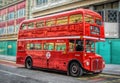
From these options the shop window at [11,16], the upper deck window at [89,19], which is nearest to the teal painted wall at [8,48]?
the shop window at [11,16]

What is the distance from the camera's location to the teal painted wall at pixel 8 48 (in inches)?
1748

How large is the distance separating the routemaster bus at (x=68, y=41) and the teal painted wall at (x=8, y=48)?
2442 cm

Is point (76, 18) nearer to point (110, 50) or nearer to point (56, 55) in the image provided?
point (56, 55)

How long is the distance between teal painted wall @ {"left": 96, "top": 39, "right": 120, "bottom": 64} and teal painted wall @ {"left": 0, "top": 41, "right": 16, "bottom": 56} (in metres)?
21.1

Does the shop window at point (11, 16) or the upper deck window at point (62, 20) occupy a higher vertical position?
the shop window at point (11, 16)

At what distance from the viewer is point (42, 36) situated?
755 inches

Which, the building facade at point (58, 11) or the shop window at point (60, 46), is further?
the building facade at point (58, 11)

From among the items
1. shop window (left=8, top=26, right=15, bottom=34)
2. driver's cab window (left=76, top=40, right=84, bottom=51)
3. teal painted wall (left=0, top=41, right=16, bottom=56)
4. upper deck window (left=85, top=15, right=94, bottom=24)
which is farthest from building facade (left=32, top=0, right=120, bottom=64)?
shop window (left=8, top=26, right=15, bottom=34)

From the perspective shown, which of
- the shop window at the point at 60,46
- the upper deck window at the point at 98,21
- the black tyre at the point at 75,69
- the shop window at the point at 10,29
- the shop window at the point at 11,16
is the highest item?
the shop window at the point at 11,16

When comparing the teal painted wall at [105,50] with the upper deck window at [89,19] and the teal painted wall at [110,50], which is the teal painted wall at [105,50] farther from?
the upper deck window at [89,19]

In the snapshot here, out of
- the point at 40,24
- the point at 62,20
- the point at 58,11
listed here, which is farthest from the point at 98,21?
the point at 58,11

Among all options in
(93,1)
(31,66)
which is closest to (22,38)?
(31,66)

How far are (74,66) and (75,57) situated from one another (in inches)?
24.1

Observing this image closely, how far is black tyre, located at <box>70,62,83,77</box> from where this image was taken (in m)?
15.7
